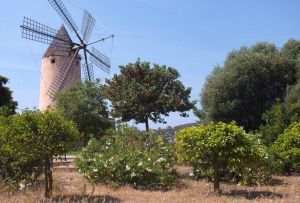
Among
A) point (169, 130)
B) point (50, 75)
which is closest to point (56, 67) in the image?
point (50, 75)

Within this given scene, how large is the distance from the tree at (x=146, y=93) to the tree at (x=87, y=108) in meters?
7.86

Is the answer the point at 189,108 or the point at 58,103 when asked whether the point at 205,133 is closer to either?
the point at 189,108

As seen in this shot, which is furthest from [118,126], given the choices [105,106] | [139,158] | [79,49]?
[79,49]

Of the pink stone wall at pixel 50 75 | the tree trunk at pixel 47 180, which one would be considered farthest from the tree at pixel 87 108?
the tree trunk at pixel 47 180

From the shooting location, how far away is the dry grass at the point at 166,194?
29.8ft

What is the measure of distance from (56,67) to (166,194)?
26.6 meters

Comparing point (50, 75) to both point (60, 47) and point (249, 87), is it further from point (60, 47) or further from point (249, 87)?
point (249, 87)

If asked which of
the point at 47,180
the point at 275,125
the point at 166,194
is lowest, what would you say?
the point at 166,194

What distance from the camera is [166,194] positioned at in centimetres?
1039

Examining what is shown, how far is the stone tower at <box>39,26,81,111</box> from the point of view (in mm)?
35188

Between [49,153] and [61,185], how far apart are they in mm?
2444

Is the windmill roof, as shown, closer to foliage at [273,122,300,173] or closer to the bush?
the bush

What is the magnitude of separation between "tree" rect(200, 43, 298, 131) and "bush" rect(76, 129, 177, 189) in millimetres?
10280

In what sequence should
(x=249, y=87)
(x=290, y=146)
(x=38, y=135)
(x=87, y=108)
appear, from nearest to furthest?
1. (x=38, y=135)
2. (x=290, y=146)
3. (x=249, y=87)
4. (x=87, y=108)
